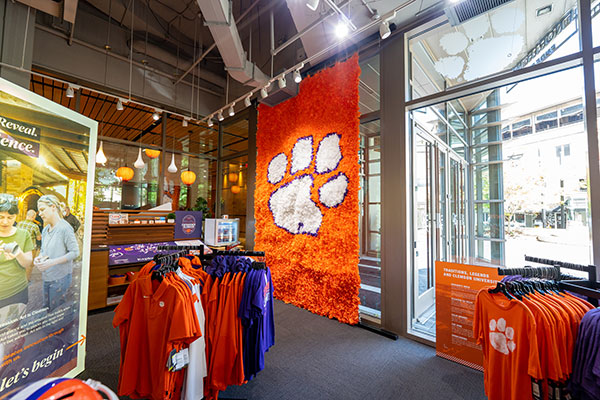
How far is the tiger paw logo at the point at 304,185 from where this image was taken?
3623 millimetres

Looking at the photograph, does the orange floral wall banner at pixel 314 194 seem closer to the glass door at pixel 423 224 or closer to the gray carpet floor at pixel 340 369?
the gray carpet floor at pixel 340 369

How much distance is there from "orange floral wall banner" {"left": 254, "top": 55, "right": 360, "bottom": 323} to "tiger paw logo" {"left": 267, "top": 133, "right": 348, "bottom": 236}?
0.5 inches

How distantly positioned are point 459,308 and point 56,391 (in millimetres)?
3117

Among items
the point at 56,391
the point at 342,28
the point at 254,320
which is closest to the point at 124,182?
the point at 254,320

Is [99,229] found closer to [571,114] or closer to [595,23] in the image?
[571,114]

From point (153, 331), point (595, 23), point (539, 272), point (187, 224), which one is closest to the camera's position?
point (153, 331)

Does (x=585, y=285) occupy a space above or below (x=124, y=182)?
below

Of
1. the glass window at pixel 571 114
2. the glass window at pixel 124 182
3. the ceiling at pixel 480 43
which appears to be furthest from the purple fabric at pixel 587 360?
the glass window at pixel 124 182

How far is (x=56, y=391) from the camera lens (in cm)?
67

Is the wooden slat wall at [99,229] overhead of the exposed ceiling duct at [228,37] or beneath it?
beneath

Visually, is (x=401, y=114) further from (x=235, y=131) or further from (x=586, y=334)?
(x=235, y=131)

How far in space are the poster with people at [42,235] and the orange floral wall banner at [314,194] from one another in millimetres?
2566

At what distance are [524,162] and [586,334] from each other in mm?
2824

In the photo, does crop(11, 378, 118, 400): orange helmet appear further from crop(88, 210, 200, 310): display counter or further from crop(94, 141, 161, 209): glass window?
crop(94, 141, 161, 209): glass window
